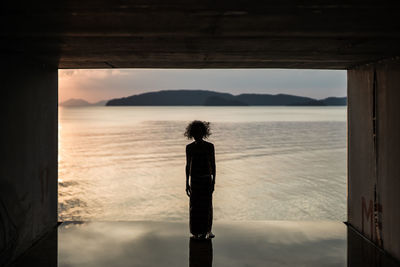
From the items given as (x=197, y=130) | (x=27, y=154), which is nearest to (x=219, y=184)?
(x=197, y=130)

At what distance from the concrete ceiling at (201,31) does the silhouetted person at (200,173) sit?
4.16ft

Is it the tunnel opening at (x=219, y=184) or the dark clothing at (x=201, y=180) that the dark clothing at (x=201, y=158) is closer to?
the dark clothing at (x=201, y=180)

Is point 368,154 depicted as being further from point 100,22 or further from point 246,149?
point 246,149

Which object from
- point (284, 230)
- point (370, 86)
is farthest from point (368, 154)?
point (284, 230)

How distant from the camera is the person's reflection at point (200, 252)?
18.5ft

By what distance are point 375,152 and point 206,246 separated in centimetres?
313

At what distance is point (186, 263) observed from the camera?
5.64 meters

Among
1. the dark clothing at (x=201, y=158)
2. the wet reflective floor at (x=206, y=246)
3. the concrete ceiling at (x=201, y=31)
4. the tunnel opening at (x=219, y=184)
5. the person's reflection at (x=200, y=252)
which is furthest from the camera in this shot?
the tunnel opening at (x=219, y=184)

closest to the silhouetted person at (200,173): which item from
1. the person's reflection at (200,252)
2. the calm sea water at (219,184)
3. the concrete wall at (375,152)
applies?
the person's reflection at (200,252)

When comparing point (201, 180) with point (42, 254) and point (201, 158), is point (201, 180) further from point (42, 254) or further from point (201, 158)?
point (42, 254)

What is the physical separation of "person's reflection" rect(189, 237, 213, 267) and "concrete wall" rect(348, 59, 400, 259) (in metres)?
2.72

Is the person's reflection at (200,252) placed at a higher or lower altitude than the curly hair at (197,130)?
lower

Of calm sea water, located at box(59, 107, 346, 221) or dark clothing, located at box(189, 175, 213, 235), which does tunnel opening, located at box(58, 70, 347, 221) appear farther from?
dark clothing, located at box(189, 175, 213, 235)

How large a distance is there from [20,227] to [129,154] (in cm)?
2087
